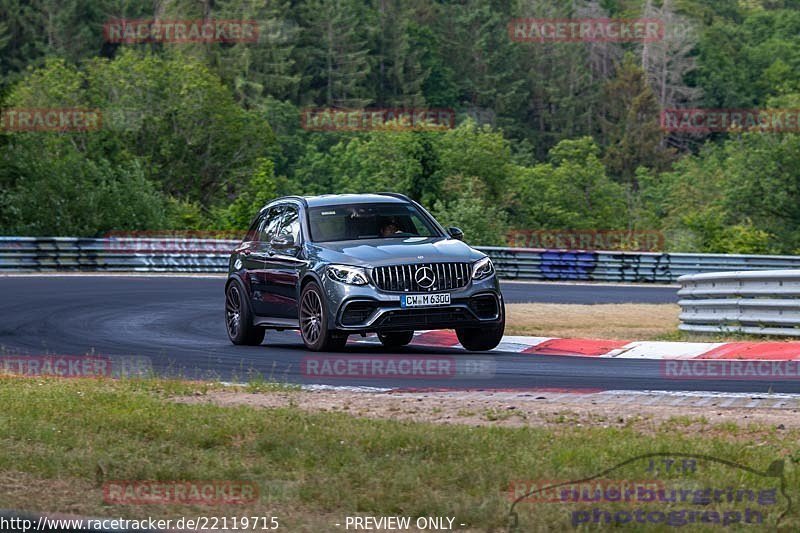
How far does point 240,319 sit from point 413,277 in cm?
321

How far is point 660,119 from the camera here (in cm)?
12550

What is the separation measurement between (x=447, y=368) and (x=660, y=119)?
115125 millimetres

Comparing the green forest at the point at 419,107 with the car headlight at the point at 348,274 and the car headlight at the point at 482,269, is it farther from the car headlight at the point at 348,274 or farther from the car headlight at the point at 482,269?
the car headlight at the point at 482,269

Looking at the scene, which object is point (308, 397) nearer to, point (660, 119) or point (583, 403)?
point (583, 403)

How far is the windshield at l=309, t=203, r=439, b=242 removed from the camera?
51.6ft

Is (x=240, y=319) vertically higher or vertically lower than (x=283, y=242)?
lower

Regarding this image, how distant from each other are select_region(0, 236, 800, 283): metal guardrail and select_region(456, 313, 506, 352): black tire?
792 inches

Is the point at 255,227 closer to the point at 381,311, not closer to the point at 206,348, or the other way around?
the point at 206,348

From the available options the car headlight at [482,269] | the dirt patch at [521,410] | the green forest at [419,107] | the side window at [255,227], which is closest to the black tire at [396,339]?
the car headlight at [482,269]

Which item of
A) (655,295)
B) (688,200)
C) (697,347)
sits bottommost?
(688,200)

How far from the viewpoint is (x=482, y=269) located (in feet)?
49.2

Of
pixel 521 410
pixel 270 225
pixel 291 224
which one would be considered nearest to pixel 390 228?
pixel 291 224

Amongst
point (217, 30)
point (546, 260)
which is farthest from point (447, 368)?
point (217, 30)

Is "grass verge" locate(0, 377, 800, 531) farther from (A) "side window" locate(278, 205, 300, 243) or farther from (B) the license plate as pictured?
(A) "side window" locate(278, 205, 300, 243)
